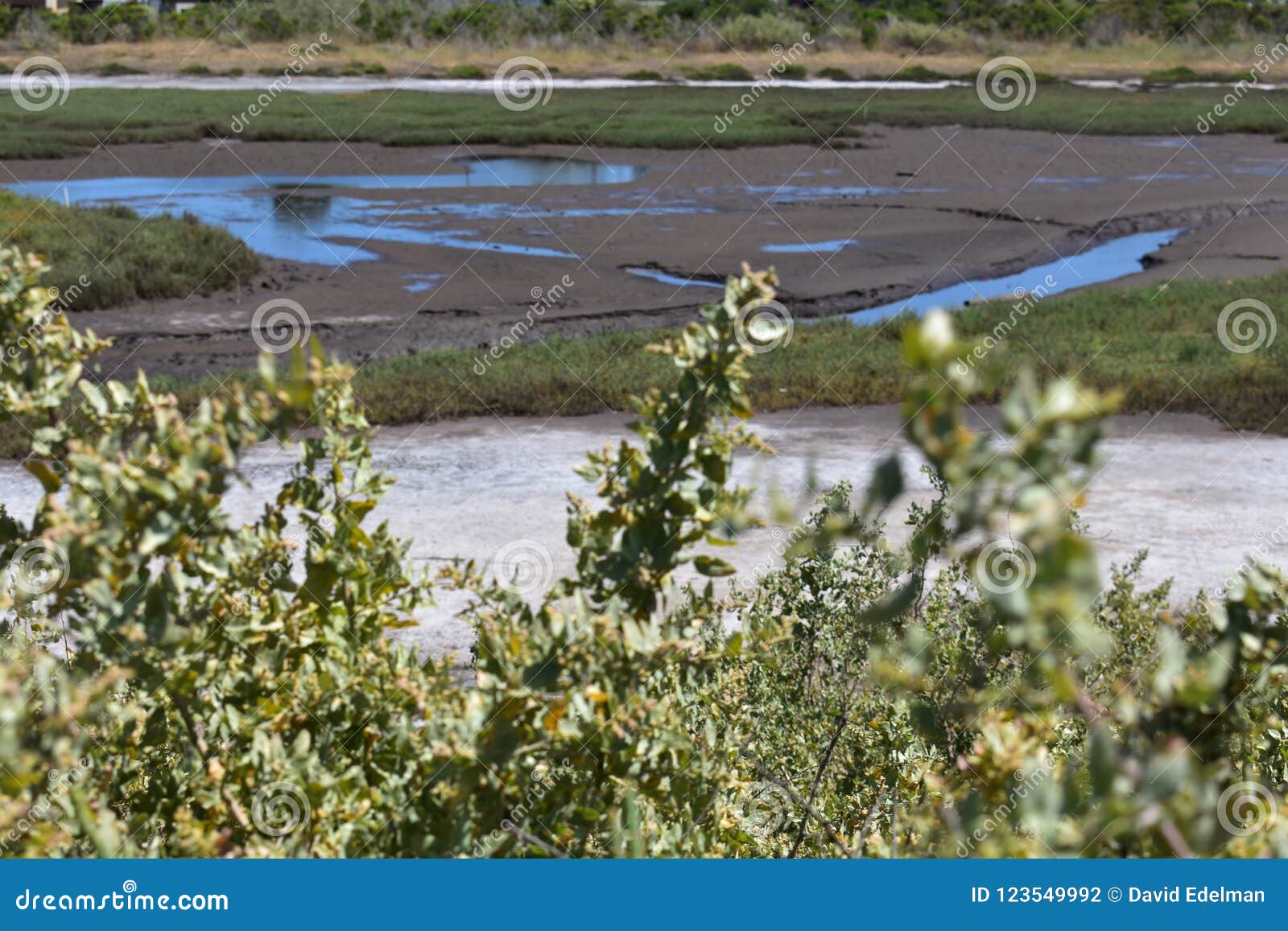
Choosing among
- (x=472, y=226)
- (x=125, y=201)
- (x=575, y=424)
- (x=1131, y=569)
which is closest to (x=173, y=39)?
(x=125, y=201)

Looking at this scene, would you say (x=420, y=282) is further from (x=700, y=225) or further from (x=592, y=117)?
(x=592, y=117)

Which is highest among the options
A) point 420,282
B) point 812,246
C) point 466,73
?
point 466,73

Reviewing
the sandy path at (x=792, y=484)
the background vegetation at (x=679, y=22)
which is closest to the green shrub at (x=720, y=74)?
the background vegetation at (x=679, y=22)

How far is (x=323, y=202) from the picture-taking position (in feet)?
88.8

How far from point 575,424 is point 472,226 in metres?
13.1

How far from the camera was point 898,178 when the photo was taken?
30672 mm

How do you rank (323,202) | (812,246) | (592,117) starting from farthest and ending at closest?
(592,117)
(323,202)
(812,246)

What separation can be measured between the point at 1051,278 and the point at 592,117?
23311 millimetres

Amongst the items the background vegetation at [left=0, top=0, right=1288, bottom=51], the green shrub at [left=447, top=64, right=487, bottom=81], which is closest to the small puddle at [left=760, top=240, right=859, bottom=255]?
the green shrub at [left=447, top=64, right=487, bottom=81]

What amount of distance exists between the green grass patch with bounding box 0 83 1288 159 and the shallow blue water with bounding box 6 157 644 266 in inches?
160

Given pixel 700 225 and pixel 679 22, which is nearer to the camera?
pixel 700 225

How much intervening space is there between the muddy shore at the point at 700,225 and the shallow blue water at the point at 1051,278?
29 cm

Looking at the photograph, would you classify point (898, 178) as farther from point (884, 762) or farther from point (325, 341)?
point (884, 762)

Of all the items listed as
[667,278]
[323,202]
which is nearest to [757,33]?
[323,202]
